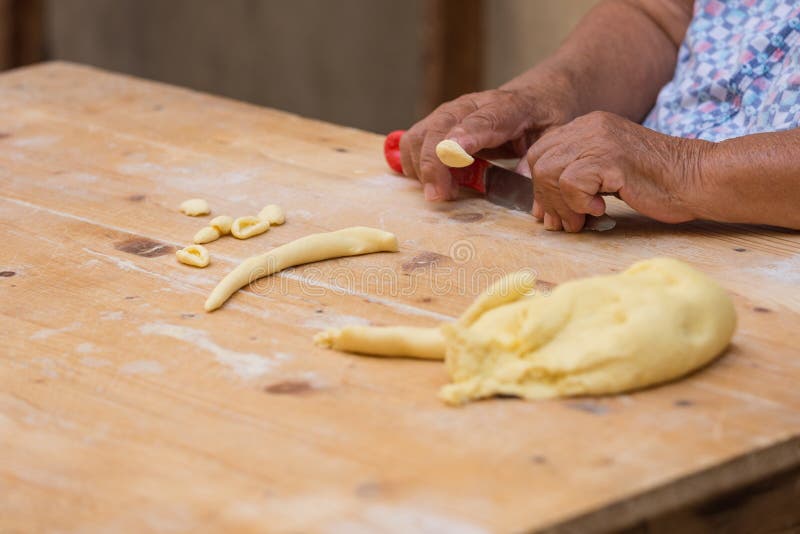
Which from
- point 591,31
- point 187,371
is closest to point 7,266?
point 187,371

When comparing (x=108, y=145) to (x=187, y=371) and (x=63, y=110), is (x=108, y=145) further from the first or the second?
(x=187, y=371)

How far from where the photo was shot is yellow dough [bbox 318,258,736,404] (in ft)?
3.58

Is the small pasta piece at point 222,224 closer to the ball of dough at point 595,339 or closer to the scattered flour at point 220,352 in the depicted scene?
the scattered flour at point 220,352

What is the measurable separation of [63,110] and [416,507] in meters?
1.60

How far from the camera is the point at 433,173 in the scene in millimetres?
1698

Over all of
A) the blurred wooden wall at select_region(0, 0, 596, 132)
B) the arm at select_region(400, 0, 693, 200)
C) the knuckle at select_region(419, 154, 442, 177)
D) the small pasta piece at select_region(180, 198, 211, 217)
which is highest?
the arm at select_region(400, 0, 693, 200)

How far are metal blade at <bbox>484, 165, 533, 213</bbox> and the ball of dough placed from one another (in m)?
0.51

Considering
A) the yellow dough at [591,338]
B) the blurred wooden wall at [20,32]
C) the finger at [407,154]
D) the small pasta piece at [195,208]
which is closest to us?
the yellow dough at [591,338]

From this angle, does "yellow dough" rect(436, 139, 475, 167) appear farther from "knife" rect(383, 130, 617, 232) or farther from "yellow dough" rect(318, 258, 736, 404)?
"yellow dough" rect(318, 258, 736, 404)

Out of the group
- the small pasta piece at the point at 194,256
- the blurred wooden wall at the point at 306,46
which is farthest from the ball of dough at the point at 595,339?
the blurred wooden wall at the point at 306,46

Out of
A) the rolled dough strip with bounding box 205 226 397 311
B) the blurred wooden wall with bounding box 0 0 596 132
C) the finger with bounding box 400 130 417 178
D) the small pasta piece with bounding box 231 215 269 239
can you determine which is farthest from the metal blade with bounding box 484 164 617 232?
the blurred wooden wall with bounding box 0 0 596 132

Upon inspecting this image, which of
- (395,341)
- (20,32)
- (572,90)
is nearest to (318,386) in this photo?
(395,341)

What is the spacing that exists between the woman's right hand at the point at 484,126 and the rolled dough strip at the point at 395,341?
1.86 feet

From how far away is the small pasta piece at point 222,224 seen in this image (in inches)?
61.1
